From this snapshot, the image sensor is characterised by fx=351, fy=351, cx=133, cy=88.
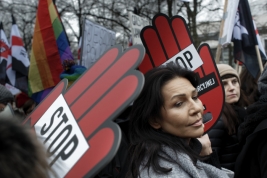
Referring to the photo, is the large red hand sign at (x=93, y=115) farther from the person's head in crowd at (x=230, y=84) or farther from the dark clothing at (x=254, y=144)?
the person's head in crowd at (x=230, y=84)

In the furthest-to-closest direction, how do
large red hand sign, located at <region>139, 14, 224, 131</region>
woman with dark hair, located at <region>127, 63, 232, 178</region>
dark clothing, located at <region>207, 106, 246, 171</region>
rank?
1. dark clothing, located at <region>207, 106, 246, 171</region>
2. large red hand sign, located at <region>139, 14, 224, 131</region>
3. woman with dark hair, located at <region>127, 63, 232, 178</region>

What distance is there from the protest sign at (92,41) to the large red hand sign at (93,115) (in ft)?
8.75

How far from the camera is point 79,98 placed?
1.07m

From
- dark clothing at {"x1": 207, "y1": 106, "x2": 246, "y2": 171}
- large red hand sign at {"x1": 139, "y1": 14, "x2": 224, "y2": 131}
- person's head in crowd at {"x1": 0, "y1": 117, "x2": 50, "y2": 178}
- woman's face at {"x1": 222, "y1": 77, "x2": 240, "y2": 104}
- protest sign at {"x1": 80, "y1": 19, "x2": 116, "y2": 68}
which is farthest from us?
protest sign at {"x1": 80, "y1": 19, "x2": 116, "y2": 68}

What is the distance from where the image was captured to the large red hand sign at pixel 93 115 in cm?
88

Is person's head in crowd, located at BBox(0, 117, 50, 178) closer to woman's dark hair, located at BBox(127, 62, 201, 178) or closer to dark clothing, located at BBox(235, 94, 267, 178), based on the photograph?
woman's dark hair, located at BBox(127, 62, 201, 178)

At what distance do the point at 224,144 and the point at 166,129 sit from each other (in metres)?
1.45

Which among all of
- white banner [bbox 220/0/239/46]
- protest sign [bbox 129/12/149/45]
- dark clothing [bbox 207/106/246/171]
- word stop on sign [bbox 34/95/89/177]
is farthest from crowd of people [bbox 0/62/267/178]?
white banner [bbox 220/0/239/46]

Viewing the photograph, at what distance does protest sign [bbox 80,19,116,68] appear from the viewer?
12.4 feet

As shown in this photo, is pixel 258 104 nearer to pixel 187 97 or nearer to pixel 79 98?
pixel 187 97

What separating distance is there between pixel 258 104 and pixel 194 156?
465 mm

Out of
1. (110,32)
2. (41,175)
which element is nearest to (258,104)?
(41,175)

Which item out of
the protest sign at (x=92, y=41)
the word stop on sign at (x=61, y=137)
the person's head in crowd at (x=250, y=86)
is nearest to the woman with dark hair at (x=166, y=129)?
the word stop on sign at (x=61, y=137)

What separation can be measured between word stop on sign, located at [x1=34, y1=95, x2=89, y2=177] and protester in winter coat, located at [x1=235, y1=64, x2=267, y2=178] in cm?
86
